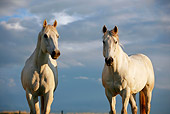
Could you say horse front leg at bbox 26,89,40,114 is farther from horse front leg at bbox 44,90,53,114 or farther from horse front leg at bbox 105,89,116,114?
horse front leg at bbox 105,89,116,114

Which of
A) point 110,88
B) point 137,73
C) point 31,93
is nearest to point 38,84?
point 31,93

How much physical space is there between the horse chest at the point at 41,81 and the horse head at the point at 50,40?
72 cm

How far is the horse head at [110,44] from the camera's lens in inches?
354

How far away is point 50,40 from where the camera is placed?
8.65 m

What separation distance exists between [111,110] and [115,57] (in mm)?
1795

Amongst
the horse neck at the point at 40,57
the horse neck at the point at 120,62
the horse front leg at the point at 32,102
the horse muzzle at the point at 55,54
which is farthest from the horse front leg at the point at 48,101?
the horse neck at the point at 120,62

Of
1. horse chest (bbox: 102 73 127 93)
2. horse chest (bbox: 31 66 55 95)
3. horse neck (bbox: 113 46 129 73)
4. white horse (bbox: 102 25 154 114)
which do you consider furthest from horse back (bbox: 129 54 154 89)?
horse chest (bbox: 31 66 55 95)

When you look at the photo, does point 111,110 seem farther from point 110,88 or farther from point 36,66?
point 36,66

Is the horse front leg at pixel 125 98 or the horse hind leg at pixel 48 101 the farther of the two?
the horse front leg at pixel 125 98

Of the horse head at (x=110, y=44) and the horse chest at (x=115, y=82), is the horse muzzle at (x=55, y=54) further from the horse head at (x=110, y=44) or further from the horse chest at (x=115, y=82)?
the horse chest at (x=115, y=82)

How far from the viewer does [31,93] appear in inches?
360

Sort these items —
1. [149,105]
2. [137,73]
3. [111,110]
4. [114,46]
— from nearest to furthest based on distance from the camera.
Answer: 1. [114,46]
2. [111,110]
3. [137,73]
4. [149,105]

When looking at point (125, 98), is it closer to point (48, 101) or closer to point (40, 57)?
point (48, 101)

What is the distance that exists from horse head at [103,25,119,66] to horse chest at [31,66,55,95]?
184 centimetres
